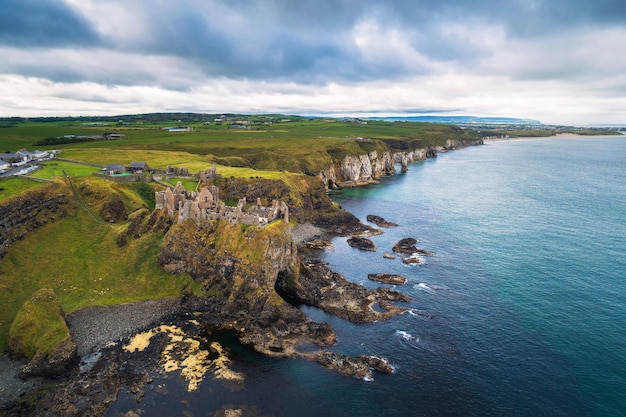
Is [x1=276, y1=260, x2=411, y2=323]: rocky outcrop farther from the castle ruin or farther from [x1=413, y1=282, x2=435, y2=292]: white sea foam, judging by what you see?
the castle ruin

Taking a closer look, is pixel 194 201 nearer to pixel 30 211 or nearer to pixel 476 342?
pixel 30 211

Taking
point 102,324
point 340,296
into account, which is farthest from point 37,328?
point 340,296

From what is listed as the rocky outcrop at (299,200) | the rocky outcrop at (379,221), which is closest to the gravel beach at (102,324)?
the rocky outcrop at (299,200)

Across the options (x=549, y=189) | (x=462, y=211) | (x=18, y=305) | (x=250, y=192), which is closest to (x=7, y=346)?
(x=18, y=305)

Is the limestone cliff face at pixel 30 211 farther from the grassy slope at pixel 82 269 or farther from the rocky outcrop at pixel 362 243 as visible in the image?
the rocky outcrop at pixel 362 243

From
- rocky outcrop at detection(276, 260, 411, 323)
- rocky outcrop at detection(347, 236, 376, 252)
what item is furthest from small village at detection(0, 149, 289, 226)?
rocky outcrop at detection(347, 236, 376, 252)
